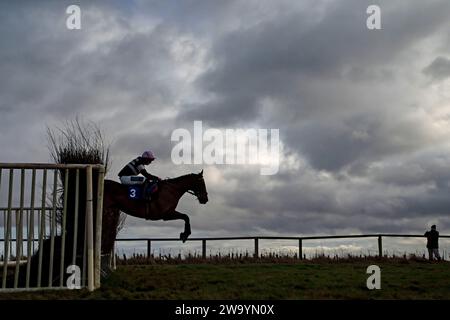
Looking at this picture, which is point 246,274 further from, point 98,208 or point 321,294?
point 98,208

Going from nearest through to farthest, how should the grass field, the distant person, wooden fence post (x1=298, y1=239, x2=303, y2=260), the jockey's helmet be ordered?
the grass field
the jockey's helmet
wooden fence post (x1=298, y1=239, x2=303, y2=260)
the distant person

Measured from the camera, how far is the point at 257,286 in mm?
10945

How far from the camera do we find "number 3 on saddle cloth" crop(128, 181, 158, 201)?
13.6 metres

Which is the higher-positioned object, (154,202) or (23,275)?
(154,202)

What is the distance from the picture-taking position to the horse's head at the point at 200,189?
47.3 feet

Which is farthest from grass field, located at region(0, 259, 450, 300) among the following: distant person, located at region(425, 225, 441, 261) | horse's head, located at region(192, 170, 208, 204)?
distant person, located at region(425, 225, 441, 261)

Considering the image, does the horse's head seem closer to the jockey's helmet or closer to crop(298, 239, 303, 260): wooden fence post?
the jockey's helmet

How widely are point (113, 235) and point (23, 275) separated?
351cm

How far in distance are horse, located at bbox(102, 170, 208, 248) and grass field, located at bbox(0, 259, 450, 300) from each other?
56.2 inches

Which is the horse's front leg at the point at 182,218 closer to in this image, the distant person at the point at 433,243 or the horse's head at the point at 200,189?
the horse's head at the point at 200,189

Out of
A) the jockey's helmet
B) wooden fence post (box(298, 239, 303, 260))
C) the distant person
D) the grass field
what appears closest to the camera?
the grass field

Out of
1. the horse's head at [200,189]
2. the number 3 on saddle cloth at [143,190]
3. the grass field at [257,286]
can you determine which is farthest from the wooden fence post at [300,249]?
the number 3 on saddle cloth at [143,190]
